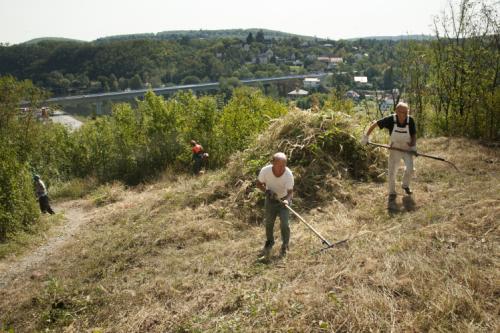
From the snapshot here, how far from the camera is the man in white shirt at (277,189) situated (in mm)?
4943

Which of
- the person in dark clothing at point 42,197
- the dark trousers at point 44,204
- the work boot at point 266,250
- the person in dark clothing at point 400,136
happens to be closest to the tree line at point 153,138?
the person in dark clothing at point 42,197

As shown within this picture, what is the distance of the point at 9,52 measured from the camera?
60500 millimetres

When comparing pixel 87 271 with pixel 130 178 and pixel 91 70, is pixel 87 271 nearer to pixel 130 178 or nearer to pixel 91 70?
pixel 130 178

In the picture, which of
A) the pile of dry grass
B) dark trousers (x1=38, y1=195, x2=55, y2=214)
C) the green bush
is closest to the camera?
the pile of dry grass

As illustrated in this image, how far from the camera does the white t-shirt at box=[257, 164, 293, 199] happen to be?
499 centimetres

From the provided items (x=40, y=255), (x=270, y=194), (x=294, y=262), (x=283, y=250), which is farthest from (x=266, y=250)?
(x=40, y=255)

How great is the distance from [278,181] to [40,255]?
177 inches

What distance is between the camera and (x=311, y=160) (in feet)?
25.0

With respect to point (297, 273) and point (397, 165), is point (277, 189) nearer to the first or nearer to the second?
point (297, 273)

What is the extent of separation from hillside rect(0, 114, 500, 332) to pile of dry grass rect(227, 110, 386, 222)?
0.03 metres

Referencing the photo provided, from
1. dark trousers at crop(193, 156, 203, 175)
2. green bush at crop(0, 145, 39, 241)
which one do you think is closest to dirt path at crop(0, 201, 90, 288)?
green bush at crop(0, 145, 39, 241)

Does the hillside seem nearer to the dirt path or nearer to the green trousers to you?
the dirt path

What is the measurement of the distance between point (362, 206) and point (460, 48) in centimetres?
663

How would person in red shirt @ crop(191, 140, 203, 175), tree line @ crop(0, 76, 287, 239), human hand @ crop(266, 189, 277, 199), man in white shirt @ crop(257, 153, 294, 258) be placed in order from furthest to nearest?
1. tree line @ crop(0, 76, 287, 239)
2. person in red shirt @ crop(191, 140, 203, 175)
3. human hand @ crop(266, 189, 277, 199)
4. man in white shirt @ crop(257, 153, 294, 258)
